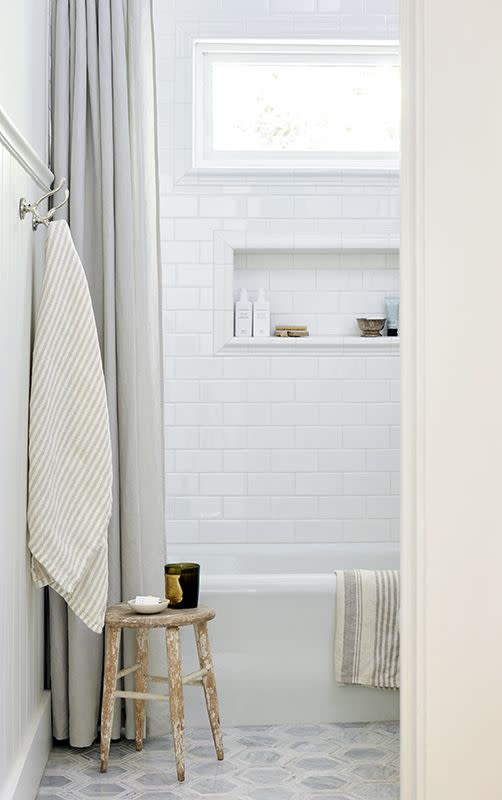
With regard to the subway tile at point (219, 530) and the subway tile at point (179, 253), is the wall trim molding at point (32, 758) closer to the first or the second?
the subway tile at point (219, 530)

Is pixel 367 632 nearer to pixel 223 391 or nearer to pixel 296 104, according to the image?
pixel 223 391

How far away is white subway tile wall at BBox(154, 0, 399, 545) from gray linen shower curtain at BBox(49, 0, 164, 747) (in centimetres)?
103

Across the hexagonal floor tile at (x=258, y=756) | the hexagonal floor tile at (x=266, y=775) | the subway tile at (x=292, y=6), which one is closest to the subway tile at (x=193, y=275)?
the subway tile at (x=292, y=6)

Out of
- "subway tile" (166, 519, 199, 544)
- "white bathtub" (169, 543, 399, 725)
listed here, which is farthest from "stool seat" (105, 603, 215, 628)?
"subway tile" (166, 519, 199, 544)

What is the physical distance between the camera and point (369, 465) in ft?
14.8

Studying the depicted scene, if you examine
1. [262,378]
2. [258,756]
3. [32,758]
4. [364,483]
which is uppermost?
[262,378]

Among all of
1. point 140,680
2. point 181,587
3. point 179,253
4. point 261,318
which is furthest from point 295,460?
point 140,680

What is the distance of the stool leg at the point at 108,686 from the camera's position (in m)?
3.11

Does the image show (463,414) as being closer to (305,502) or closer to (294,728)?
(294,728)

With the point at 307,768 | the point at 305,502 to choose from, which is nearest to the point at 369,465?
the point at 305,502

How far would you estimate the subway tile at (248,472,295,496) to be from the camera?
450 centimetres

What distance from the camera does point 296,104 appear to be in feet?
15.1

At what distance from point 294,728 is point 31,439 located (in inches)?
55.5

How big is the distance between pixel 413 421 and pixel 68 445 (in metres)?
1.13
